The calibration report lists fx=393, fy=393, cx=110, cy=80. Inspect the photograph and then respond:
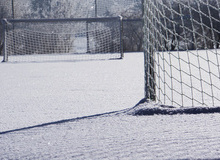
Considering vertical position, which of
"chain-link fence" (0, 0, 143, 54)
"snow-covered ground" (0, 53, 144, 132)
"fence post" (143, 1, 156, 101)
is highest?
"chain-link fence" (0, 0, 143, 54)

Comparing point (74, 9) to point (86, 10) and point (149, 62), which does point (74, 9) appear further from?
point (149, 62)

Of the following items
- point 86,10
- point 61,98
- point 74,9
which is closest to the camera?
point 61,98

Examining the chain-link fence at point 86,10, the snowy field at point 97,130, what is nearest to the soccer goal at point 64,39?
the chain-link fence at point 86,10

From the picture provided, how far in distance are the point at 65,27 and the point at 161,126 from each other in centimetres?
1038

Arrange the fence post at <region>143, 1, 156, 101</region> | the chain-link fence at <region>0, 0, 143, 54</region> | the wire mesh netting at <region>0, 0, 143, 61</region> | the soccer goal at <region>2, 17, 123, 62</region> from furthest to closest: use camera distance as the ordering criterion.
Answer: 1. the wire mesh netting at <region>0, 0, 143, 61</region>
2. the chain-link fence at <region>0, 0, 143, 54</region>
3. the soccer goal at <region>2, 17, 123, 62</region>
4. the fence post at <region>143, 1, 156, 101</region>

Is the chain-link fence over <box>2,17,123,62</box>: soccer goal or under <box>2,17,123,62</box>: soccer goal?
over

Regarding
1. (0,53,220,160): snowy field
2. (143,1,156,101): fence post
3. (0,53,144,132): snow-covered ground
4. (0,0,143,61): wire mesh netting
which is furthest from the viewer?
(0,0,143,61): wire mesh netting

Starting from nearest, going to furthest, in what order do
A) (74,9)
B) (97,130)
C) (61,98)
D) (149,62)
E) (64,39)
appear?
(97,130) < (149,62) < (61,98) < (64,39) < (74,9)

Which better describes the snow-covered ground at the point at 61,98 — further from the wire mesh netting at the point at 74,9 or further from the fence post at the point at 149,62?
the wire mesh netting at the point at 74,9

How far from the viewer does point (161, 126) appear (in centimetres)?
211

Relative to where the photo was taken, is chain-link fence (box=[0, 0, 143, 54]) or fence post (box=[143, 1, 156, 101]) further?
chain-link fence (box=[0, 0, 143, 54])

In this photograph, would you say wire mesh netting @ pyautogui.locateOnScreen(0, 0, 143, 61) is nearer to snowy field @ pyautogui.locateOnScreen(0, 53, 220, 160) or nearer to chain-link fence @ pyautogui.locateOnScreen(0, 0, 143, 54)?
chain-link fence @ pyautogui.locateOnScreen(0, 0, 143, 54)

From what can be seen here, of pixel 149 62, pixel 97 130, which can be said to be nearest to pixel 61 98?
pixel 149 62

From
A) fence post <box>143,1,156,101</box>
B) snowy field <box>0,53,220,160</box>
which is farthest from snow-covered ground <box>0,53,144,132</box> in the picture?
fence post <box>143,1,156,101</box>
